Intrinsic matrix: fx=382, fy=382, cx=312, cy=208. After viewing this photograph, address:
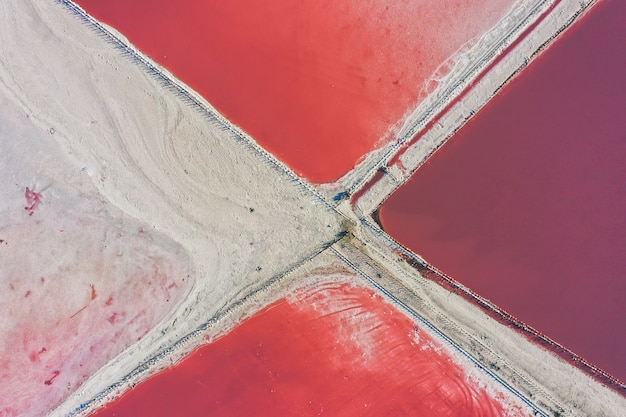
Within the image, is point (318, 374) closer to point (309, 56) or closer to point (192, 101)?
point (192, 101)

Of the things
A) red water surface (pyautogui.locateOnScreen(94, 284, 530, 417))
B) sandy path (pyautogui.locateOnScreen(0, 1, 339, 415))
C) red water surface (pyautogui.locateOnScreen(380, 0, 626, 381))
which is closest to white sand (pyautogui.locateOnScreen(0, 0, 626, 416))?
sandy path (pyautogui.locateOnScreen(0, 1, 339, 415))

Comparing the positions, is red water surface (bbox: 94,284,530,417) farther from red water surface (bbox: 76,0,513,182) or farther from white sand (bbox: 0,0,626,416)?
red water surface (bbox: 76,0,513,182)

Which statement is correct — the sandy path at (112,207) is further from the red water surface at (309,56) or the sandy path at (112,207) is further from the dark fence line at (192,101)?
the red water surface at (309,56)

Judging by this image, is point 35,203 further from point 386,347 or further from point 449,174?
point 449,174

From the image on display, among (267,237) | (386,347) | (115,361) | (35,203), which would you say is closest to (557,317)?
(386,347)

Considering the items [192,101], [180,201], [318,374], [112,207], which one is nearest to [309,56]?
[192,101]
